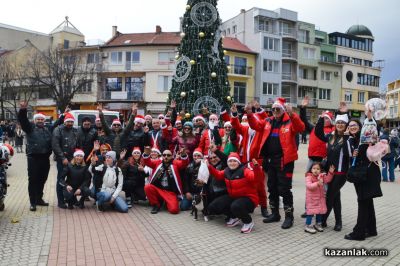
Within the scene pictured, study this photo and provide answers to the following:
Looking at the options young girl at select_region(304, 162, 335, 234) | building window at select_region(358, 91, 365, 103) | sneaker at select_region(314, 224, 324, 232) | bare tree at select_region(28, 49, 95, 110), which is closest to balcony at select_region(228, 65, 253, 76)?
bare tree at select_region(28, 49, 95, 110)

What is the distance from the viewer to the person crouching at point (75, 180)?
318 inches

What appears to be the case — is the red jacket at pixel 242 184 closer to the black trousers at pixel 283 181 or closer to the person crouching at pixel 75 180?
the black trousers at pixel 283 181

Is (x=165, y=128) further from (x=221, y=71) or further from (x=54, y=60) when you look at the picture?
(x=54, y=60)

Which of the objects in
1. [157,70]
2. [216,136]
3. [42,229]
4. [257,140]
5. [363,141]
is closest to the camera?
[363,141]

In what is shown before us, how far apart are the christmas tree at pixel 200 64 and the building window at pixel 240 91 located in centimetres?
3553

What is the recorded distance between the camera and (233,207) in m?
6.76

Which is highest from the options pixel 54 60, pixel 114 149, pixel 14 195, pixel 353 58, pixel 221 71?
pixel 353 58

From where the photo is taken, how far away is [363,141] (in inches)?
236

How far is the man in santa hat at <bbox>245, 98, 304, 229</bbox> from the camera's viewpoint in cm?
685

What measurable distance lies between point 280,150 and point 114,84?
40.3 metres

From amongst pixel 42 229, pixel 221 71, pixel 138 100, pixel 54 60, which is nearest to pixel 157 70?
pixel 138 100

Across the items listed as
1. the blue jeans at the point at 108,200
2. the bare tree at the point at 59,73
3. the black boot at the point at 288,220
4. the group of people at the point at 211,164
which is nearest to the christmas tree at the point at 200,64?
the group of people at the point at 211,164

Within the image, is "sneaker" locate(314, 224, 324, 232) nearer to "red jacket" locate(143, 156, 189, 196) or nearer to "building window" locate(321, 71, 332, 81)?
"red jacket" locate(143, 156, 189, 196)

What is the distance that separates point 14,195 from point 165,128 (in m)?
3.98
